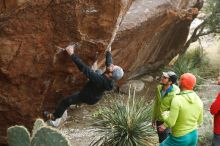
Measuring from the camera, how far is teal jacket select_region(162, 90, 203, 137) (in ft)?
25.1

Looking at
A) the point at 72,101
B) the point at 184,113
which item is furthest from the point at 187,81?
the point at 72,101

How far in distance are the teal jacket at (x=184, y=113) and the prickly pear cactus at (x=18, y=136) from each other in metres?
2.24

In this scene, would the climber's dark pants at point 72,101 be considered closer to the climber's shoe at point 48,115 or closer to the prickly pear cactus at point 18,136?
the climber's shoe at point 48,115

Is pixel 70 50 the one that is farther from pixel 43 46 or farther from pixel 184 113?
pixel 184 113

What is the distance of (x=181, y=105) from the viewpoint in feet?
25.2

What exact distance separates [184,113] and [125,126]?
2.98 meters

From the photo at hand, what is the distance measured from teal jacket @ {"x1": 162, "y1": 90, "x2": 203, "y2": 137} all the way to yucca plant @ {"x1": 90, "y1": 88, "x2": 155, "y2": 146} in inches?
99.8

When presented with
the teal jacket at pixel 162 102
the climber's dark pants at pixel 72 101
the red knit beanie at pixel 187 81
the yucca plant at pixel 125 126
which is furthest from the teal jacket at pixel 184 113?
the yucca plant at pixel 125 126

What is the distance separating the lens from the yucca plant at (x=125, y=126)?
10.5m

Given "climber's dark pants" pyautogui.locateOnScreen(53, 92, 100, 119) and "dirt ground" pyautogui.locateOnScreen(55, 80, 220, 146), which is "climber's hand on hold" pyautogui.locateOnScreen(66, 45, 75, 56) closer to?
"climber's dark pants" pyautogui.locateOnScreen(53, 92, 100, 119)

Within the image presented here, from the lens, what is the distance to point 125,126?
34.6ft

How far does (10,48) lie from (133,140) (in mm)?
3399

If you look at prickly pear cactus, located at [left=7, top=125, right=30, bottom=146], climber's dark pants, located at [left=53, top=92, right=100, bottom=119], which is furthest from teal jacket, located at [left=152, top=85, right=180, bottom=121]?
prickly pear cactus, located at [left=7, top=125, right=30, bottom=146]

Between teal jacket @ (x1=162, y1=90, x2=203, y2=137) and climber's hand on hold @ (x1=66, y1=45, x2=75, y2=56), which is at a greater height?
climber's hand on hold @ (x1=66, y1=45, x2=75, y2=56)
